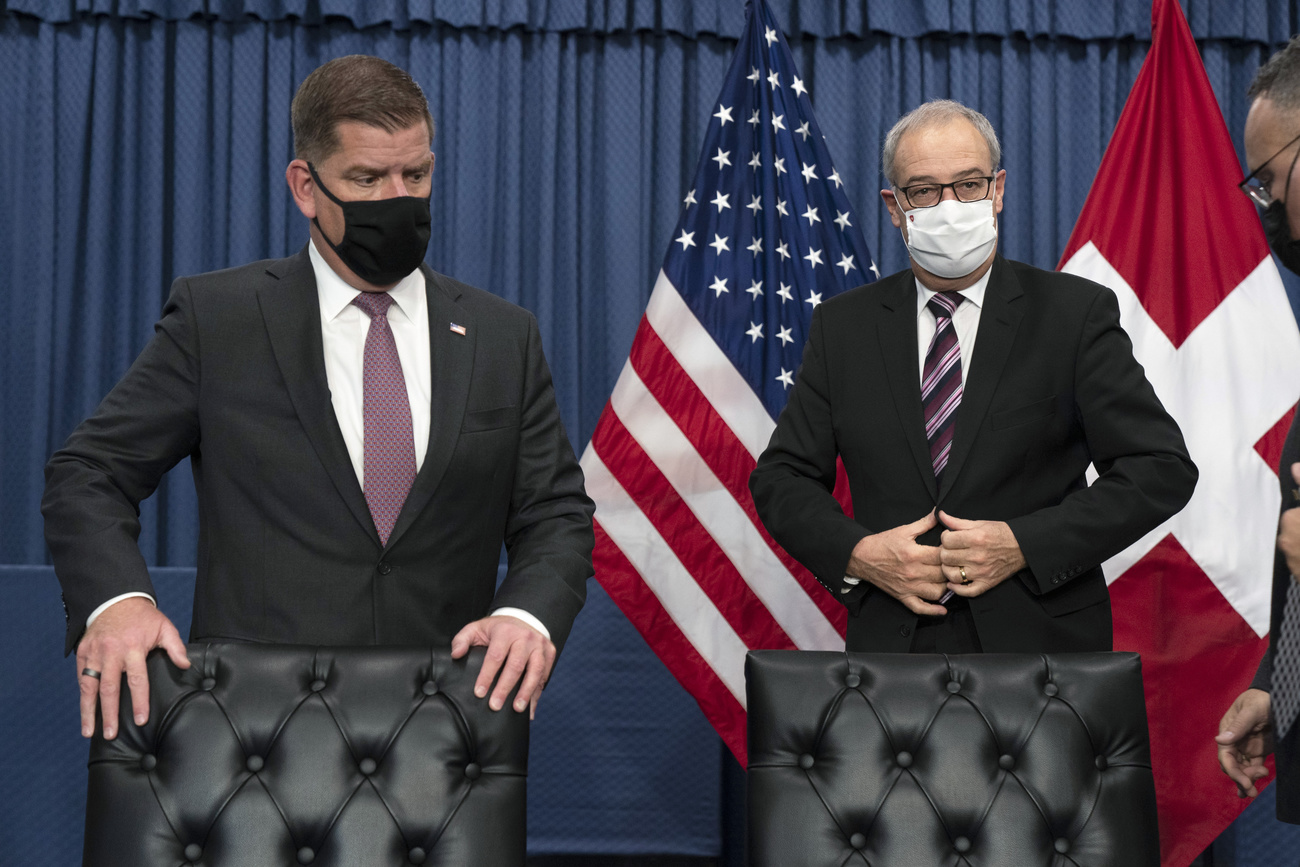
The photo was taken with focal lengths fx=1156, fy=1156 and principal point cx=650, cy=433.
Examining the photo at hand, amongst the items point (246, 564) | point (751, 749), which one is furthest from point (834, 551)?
point (246, 564)

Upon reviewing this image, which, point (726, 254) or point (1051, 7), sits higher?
point (1051, 7)

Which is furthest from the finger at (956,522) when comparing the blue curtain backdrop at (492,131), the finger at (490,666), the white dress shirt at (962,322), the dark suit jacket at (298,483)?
the blue curtain backdrop at (492,131)

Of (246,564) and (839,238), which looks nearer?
(246,564)

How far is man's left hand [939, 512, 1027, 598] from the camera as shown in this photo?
1740 millimetres

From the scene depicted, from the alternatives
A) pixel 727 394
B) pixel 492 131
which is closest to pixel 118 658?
pixel 727 394

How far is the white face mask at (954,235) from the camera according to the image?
198 centimetres

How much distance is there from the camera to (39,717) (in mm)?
2545

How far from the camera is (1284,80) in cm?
137

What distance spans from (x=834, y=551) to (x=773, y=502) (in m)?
0.15

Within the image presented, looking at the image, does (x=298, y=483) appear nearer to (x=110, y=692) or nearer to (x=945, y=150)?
(x=110, y=692)

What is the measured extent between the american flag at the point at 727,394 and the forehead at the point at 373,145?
123 cm

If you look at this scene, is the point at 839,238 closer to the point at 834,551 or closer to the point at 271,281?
the point at 834,551

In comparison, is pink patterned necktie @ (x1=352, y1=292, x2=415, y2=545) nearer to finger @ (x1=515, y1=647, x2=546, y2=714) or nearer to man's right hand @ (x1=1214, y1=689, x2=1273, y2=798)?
finger @ (x1=515, y1=647, x2=546, y2=714)

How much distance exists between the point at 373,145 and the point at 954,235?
0.98 m
